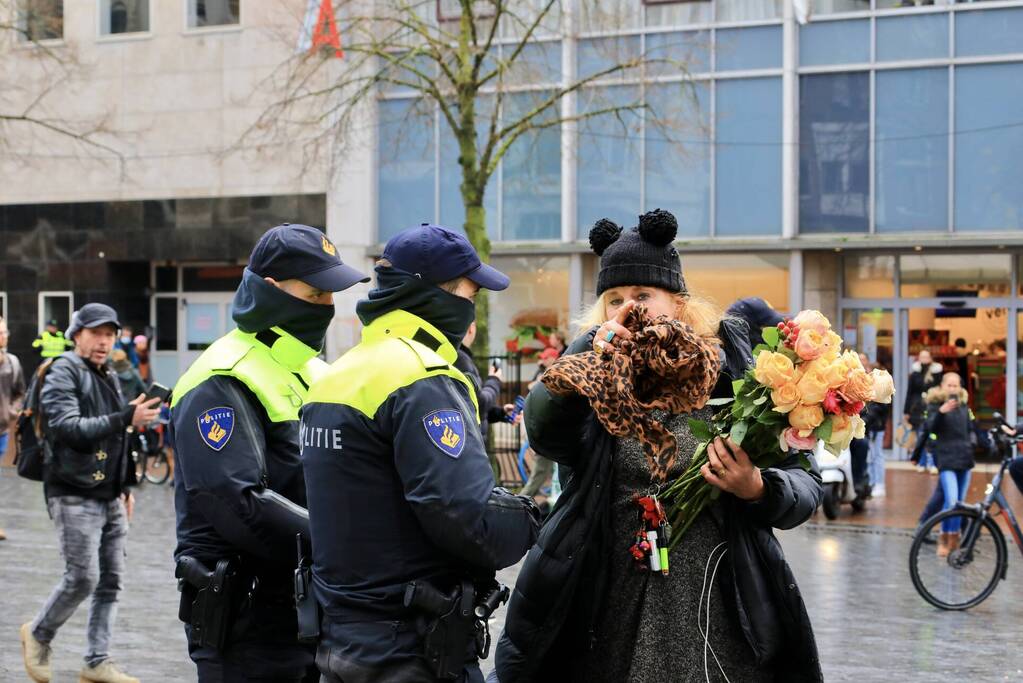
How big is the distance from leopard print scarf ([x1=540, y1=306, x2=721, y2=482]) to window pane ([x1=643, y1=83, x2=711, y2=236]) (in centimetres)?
1848

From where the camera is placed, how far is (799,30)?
2153 cm

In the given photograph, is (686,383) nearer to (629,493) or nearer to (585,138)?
→ (629,493)

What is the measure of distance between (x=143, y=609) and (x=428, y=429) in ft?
21.3

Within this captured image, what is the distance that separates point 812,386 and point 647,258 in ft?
2.26

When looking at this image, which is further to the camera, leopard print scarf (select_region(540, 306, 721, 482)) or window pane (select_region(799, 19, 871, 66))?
window pane (select_region(799, 19, 871, 66))

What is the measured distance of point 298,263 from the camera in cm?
441

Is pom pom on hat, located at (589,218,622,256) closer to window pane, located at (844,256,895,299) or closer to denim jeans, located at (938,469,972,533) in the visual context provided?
denim jeans, located at (938,469,972,533)

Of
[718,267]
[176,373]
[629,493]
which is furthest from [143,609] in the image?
[176,373]

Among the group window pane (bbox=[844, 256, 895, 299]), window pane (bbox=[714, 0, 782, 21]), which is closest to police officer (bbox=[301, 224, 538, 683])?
window pane (bbox=[844, 256, 895, 299])

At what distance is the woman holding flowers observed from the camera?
3.39 metres

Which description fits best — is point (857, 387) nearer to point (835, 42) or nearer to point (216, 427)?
point (216, 427)

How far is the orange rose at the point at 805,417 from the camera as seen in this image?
10.8 ft

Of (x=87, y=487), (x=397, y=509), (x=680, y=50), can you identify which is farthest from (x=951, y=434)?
(x=680, y=50)

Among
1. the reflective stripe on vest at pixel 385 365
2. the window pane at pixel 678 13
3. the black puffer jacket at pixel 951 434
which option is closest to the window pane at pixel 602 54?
the window pane at pixel 678 13
